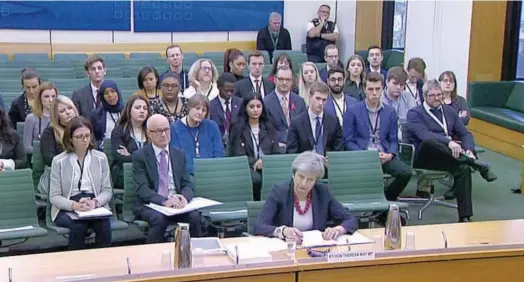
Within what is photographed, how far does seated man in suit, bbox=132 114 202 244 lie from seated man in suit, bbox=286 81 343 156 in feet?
3.89

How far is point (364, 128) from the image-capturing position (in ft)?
20.2

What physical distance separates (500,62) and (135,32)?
5.44m

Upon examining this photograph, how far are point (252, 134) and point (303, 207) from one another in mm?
1769

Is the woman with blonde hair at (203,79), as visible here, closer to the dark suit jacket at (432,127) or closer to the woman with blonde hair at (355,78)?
the woman with blonde hair at (355,78)

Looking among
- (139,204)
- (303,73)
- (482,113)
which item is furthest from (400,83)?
(139,204)

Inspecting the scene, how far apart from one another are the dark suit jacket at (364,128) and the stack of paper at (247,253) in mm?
2693

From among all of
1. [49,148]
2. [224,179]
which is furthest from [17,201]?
[224,179]

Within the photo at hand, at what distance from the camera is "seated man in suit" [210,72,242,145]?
6477mm

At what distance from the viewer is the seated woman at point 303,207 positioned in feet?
13.0

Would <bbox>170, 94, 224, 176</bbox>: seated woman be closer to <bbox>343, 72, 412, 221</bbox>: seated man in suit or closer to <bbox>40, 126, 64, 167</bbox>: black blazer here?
<bbox>40, 126, 64, 167</bbox>: black blazer

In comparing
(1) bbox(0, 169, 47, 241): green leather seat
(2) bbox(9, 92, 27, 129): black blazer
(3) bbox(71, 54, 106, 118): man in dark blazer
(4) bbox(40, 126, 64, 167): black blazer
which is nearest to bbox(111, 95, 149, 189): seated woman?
(4) bbox(40, 126, 64, 167): black blazer

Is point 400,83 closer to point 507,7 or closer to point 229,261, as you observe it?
point 507,7

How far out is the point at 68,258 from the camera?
11.4 feet

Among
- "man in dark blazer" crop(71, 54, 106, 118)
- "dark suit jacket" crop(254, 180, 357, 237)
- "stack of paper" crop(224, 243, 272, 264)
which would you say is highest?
"man in dark blazer" crop(71, 54, 106, 118)
